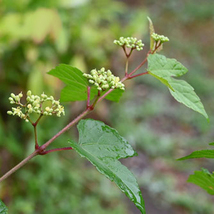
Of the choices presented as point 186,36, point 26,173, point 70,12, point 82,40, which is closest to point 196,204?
point 26,173

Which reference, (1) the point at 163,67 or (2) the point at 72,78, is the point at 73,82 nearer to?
(2) the point at 72,78

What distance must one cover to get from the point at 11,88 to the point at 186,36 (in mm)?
6287

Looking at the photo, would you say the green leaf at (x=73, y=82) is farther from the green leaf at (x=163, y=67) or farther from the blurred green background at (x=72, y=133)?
the blurred green background at (x=72, y=133)

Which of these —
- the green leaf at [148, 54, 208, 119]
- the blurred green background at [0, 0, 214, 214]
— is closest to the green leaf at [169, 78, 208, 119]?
the green leaf at [148, 54, 208, 119]

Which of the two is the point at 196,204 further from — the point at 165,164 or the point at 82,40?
the point at 82,40

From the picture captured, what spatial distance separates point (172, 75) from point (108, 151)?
195 millimetres

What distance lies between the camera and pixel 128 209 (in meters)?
3.55

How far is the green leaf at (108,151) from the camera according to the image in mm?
554

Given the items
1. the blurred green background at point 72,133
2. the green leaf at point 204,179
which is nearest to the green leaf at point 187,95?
the green leaf at point 204,179

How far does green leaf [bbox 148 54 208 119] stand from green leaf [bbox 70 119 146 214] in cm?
14

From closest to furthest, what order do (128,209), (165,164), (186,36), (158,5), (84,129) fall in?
(84,129) < (128,209) < (165,164) < (186,36) < (158,5)

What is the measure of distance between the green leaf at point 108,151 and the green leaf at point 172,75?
137mm

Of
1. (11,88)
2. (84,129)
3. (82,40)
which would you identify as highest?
(84,129)

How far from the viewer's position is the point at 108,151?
0.61 metres
